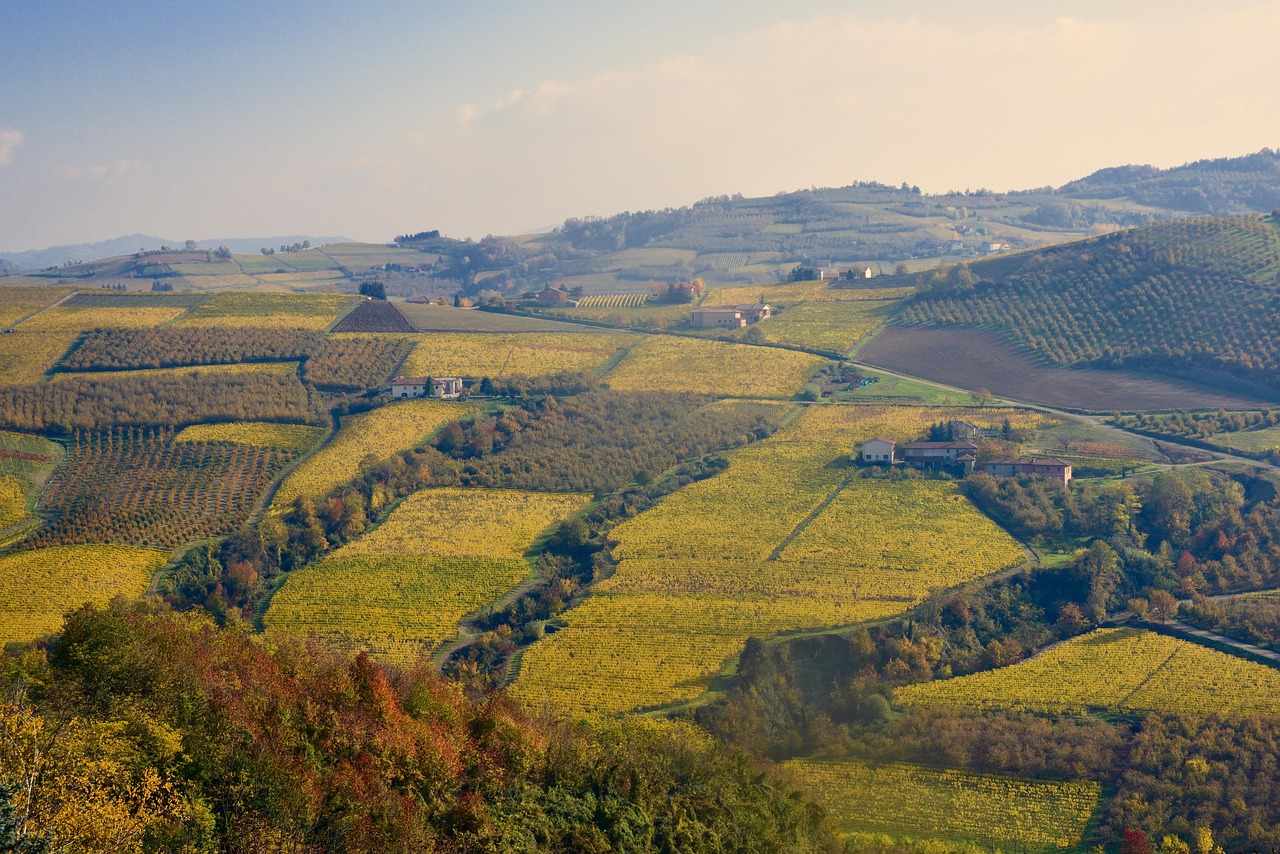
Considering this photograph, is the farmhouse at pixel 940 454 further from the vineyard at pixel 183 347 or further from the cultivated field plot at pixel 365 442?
the vineyard at pixel 183 347

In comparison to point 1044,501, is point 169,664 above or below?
above

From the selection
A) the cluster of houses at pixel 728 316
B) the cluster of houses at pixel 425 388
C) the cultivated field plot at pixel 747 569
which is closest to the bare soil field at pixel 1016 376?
the cluster of houses at pixel 728 316

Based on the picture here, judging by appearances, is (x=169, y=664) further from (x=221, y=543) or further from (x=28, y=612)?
(x=221, y=543)

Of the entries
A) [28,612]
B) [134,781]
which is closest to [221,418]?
[28,612]

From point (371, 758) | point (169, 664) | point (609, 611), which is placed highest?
point (169, 664)

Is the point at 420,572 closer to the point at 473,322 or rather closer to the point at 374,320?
the point at 374,320

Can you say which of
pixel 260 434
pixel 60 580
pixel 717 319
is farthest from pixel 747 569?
pixel 717 319
